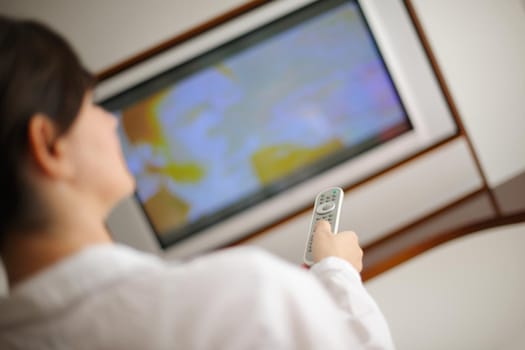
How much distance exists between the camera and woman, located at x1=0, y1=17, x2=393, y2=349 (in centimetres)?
51

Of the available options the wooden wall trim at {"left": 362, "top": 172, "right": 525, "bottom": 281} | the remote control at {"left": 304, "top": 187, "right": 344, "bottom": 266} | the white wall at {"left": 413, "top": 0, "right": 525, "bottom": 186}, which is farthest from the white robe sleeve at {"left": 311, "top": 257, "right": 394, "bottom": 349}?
the white wall at {"left": 413, "top": 0, "right": 525, "bottom": 186}

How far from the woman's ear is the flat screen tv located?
1179 millimetres

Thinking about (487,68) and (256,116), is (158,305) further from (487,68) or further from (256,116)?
(487,68)

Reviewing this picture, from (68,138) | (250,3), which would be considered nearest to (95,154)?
(68,138)

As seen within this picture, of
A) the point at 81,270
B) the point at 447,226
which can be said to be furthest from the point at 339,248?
the point at 447,226

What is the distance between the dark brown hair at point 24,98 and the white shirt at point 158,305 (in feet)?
0.26

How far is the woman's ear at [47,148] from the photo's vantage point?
53 centimetres

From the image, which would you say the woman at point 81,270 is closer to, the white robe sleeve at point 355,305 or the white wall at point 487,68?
the white robe sleeve at point 355,305

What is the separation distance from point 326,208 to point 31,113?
886mm

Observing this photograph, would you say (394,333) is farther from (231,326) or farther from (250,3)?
(231,326)

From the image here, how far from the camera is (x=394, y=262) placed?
5.37 feet

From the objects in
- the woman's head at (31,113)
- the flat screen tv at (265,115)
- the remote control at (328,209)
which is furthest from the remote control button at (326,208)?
the woman's head at (31,113)

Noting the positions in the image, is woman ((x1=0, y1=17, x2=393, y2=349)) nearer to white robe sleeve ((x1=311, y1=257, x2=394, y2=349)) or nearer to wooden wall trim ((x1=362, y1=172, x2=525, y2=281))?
white robe sleeve ((x1=311, y1=257, x2=394, y2=349))

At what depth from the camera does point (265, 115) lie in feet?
5.82
